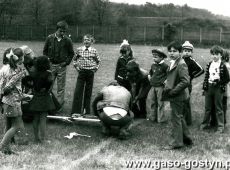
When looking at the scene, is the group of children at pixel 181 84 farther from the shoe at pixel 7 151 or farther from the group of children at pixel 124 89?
the shoe at pixel 7 151

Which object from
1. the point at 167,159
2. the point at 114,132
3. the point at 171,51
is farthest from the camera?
the point at 114,132

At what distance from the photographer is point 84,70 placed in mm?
9555

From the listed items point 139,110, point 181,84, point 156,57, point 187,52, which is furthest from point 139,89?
point 181,84

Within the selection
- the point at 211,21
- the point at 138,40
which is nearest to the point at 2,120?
the point at 138,40

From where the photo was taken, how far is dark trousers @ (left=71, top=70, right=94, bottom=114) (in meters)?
9.58

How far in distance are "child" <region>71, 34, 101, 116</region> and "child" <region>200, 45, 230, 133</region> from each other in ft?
8.47

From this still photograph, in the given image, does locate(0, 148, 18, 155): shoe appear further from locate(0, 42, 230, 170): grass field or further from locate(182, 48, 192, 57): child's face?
locate(182, 48, 192, 57): child's face

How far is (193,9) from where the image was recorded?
305 ft

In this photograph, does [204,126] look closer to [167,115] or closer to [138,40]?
[167,115]

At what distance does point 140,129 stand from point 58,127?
5.45 ft

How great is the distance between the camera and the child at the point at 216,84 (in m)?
8.43

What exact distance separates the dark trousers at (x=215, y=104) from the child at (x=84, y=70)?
2.61 metres

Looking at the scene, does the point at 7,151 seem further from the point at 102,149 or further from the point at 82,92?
the point at 82,92

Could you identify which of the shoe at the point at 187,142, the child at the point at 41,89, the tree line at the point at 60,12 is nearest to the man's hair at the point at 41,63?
the child at the point at 41,89
